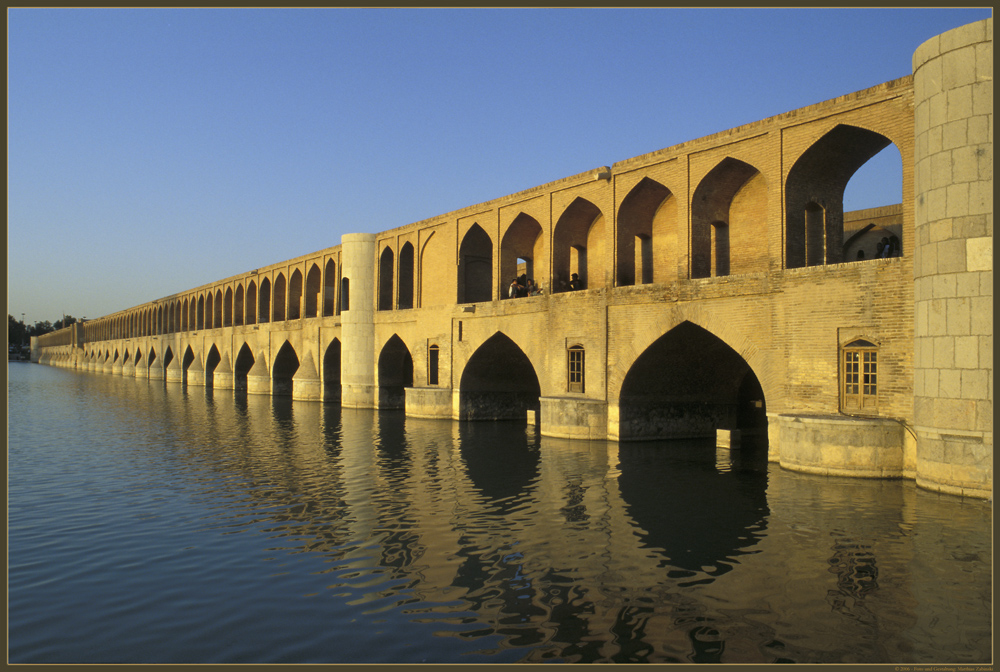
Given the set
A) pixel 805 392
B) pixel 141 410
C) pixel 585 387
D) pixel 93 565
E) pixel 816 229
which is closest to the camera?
pixel 93 565

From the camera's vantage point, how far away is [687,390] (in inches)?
615

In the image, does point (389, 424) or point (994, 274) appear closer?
point (994, 274)

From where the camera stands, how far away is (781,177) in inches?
472

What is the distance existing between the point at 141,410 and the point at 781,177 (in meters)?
21.1

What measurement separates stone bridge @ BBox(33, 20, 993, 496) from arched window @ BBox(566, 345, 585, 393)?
4 cm

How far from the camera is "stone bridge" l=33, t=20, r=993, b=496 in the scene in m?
8.99

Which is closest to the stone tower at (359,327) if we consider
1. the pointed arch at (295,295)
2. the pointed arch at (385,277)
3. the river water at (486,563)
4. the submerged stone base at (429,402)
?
the pointed arch at (385,277)

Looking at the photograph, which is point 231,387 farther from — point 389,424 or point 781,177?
point 781,177

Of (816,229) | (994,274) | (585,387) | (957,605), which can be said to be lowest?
(957,605)

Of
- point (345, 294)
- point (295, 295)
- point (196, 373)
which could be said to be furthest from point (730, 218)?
point (196, 373)

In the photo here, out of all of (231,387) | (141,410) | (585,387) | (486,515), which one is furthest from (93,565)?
(231,387)

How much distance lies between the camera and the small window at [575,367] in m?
15.9

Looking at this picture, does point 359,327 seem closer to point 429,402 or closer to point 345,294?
point 345,294

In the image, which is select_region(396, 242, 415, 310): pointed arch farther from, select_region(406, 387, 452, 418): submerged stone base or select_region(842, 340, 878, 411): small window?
select_region(842, 340, 878, 411): small window
